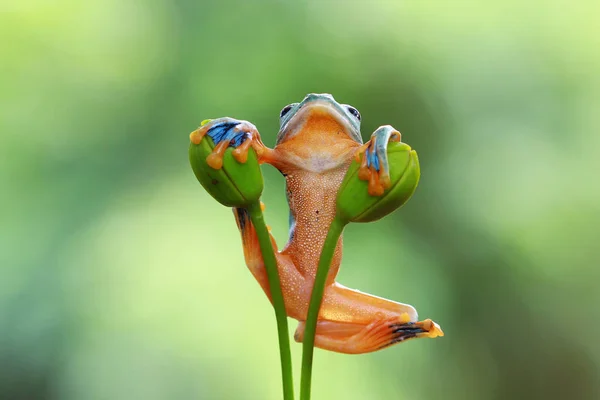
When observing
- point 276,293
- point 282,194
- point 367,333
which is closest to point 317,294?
point 276,293

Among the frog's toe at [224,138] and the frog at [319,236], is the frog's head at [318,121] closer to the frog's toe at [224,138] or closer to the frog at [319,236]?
the frog at [319,236]

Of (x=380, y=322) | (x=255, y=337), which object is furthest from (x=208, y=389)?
(x=380, y=322)

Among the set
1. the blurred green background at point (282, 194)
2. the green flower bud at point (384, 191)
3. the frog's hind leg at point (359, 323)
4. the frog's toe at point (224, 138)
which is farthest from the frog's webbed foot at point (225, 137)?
the blurred green background at point (282, 194)

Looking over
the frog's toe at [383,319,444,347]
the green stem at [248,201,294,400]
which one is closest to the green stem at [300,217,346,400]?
the green stem at [248,201,294,400]

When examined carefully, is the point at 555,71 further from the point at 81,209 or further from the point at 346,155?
the point at 346,155

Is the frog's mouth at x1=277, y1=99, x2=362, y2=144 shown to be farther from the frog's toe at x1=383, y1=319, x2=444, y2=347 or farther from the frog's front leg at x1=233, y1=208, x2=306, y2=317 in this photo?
the frog's toe at x1=383, y1=319, x2=444, y2=347
